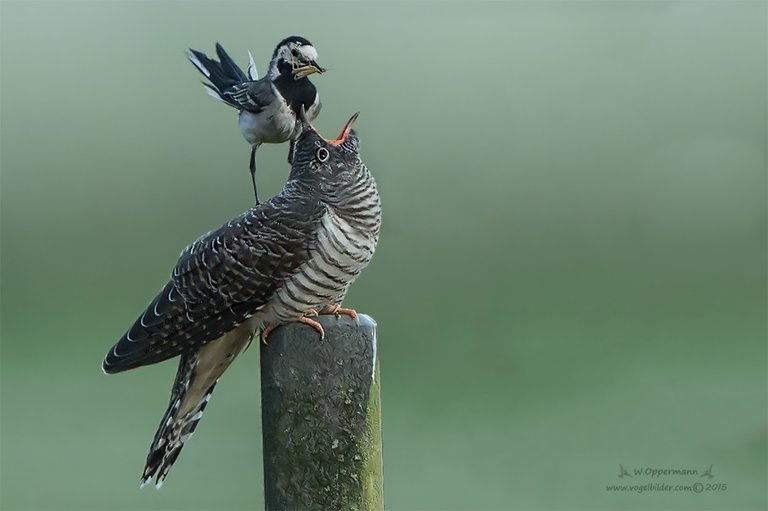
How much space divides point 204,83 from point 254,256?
1955 mm

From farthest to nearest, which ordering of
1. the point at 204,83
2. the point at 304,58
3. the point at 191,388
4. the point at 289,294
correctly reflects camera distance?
the point at 204,83 < the point at 304,58 < the point at 191,388 < the point at 289,294

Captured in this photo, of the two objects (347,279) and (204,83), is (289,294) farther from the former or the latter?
(204,83)

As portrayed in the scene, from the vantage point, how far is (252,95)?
4.14m

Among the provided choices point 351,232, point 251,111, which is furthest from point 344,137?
point 251,111

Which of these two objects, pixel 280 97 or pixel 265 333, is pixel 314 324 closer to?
pixel 265 333

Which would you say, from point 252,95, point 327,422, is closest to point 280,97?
point 252,95

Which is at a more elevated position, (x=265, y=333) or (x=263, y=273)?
(x=263, y=273)

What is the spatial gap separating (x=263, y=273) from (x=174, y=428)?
0.68 meters

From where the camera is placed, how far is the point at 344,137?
9.74ft

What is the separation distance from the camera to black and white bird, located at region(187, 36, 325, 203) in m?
4.00

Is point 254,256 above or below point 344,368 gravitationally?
above

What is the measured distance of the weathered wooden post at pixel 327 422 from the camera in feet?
8.52

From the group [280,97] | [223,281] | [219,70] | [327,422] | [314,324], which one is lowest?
[327,422]

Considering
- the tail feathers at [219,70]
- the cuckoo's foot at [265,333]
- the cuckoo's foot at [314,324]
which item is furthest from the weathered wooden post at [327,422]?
the tail feathers at [219,70]
